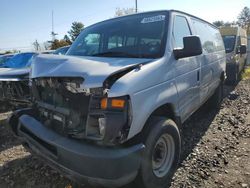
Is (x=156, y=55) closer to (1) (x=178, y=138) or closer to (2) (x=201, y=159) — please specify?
(1) (x=178, y=138)

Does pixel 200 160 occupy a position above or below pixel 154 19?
below

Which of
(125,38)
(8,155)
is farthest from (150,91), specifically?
(8,155)

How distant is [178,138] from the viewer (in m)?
3.50

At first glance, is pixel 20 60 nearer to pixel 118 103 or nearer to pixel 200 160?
pixel 200 160

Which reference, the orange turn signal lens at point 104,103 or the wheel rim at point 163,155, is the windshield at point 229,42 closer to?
the wheel rim at point 163,155

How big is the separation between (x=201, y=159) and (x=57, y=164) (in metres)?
2.34

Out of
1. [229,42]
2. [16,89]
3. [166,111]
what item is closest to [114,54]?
[166,111]

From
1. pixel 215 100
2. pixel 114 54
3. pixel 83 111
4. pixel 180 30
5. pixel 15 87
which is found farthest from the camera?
pixel 215 100

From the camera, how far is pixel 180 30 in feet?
13.4

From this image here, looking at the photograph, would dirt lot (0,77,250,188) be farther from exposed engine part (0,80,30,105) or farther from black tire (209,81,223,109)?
exposed engine part (0,80,30,105)

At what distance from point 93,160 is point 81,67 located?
3.18ft

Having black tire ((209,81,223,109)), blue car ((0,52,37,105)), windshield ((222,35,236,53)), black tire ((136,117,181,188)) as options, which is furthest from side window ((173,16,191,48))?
windshield ((222,35,236,53))

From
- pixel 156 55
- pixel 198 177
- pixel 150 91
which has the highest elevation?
pixel 156 55

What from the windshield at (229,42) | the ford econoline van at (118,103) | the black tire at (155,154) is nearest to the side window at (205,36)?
the ford econoline van at (118,103)
